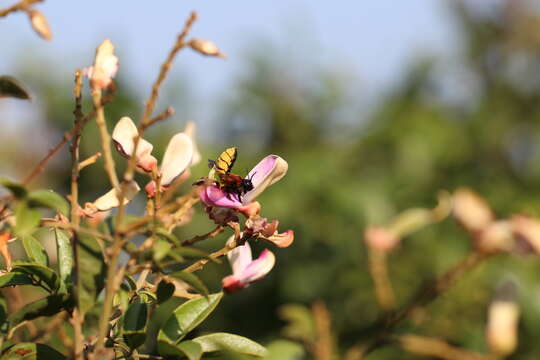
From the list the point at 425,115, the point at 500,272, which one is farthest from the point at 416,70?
the point at 500,272

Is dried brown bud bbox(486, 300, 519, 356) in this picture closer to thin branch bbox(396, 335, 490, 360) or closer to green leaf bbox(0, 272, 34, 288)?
thin branch bbox(396, 335, 490, 360)

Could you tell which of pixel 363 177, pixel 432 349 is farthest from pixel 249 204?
pixel 363 177

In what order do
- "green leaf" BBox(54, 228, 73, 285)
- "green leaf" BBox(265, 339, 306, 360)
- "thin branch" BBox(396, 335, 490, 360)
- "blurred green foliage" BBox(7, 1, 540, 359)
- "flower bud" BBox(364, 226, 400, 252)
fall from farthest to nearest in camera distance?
1. "blurred green foliage" BBox(7, 1, 540, 359)
2. "flower bud" BBox(364, 226, 400, 252)
3. "thin branch" BBox(396, 335, 490, 360)
4. "green leaf" BBox(265, 339, 306, 360)
5. "green leaf" BBox(54, 228, 73, 285)

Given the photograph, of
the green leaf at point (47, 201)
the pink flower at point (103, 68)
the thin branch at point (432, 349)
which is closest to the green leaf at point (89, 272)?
the green leaf at point (47, 201)

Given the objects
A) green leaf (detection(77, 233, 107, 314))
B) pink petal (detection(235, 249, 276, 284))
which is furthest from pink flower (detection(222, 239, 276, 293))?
green leaf (detection(77, 233, 107, 314))

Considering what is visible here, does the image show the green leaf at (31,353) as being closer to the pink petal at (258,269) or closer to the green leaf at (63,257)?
the green leaf at (63,257)

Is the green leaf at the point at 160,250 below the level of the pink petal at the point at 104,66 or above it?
below

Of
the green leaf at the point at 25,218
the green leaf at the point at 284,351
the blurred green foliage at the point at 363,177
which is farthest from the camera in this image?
the blurred green foliage at the point at 363,177
